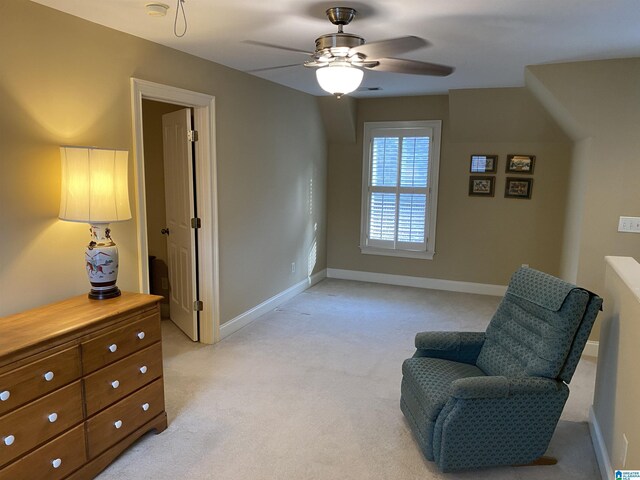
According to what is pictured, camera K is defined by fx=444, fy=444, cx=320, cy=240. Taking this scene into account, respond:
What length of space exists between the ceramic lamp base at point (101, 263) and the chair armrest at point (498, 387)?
1933 millimetres

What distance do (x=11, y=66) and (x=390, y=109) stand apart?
4391 mm

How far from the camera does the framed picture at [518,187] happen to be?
5324mm

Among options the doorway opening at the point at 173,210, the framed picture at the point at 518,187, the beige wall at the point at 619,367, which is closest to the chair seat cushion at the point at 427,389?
the beige wall at the point at 619,367

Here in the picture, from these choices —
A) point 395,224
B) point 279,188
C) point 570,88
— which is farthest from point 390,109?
point 570,88

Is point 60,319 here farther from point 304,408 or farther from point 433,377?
point 433,377

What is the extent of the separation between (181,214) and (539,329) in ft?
9.76

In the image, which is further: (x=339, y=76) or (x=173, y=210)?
(x=173, y=210)

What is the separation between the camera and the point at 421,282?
600cm

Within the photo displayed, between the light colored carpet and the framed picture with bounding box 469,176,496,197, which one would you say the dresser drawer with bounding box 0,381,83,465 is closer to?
the light colored carpet

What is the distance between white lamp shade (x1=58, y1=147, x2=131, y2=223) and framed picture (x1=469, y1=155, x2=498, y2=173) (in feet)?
14.3

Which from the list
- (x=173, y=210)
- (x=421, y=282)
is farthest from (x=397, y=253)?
(x=173, y=210)

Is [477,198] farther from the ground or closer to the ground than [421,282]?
farther from the ground

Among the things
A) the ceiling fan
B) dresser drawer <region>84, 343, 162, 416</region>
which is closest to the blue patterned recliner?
the ceiling fan

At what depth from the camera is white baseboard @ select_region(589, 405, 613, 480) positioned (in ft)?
7.41
